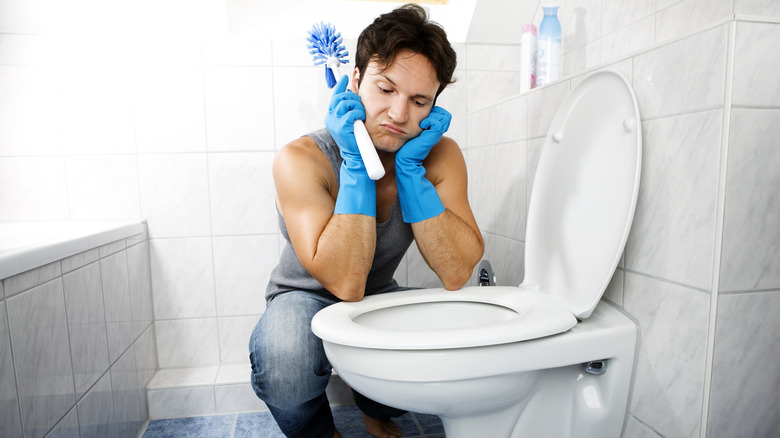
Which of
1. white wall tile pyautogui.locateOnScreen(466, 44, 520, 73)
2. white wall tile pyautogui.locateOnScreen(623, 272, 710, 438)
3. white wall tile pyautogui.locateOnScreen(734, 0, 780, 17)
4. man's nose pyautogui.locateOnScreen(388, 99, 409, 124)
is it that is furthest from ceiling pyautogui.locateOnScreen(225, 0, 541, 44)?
white wall tile pyautogui.locateOnScreen(623, 272, 710, 438)

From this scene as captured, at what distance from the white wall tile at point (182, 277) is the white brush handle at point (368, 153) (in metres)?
0.78

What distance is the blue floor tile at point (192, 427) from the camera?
1.23m

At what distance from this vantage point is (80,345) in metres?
0.91

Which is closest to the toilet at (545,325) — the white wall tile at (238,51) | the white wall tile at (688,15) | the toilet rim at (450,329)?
the toilet rim at (450,329)

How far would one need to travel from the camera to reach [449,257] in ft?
3.12

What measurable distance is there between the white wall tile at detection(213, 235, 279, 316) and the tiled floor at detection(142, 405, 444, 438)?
0.31m

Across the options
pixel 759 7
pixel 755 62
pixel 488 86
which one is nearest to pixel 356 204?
pixel 755 62

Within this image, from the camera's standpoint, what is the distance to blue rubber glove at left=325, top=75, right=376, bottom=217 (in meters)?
0.87

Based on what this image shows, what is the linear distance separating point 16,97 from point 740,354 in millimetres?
1751

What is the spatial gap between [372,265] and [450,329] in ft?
1.39

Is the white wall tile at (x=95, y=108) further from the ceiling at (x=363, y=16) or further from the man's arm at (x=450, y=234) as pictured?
the man's arm at (x=450, y=234)

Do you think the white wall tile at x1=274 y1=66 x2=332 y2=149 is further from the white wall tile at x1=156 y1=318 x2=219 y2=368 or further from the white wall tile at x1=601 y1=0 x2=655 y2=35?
the white wall tile at x1=601 y1=0 x2=655 y2=35

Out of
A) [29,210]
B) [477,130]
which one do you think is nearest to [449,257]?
[477,130]

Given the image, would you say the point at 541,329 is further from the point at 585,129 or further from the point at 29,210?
the point at 29,210
